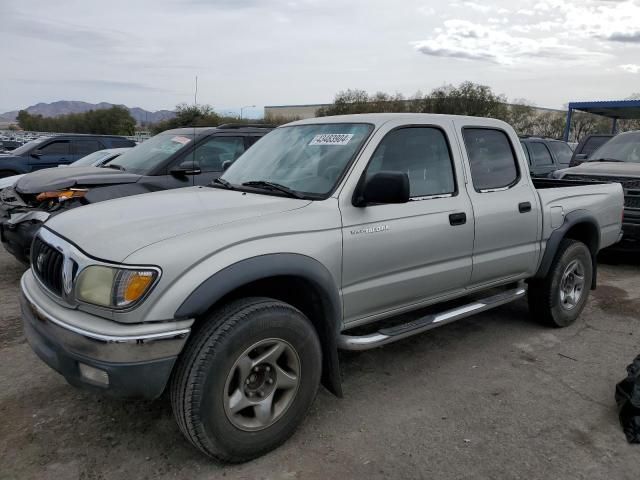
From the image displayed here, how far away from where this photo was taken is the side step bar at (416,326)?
3.19 meters

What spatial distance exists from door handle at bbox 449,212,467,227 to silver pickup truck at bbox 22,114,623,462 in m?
0.02

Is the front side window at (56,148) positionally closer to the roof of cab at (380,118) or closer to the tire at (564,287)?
the roof of cab at (380,118)

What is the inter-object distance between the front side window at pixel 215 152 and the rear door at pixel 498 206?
3592 mm

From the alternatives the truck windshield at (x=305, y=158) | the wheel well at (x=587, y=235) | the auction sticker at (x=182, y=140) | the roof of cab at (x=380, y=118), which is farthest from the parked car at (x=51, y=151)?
the wheel well at (x=587, y=235)

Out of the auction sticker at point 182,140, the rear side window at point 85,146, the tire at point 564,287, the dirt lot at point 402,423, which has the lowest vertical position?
the dirt lot at point 402,423

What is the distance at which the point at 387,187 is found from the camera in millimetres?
2990

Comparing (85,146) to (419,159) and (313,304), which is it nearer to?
(419,159)

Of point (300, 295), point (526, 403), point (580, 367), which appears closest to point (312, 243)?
point (300, 295)

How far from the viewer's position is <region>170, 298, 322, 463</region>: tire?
2496 millimetres

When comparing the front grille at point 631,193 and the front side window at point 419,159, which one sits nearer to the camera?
the front side window at point 419,159

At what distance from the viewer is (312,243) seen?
9.61 ft

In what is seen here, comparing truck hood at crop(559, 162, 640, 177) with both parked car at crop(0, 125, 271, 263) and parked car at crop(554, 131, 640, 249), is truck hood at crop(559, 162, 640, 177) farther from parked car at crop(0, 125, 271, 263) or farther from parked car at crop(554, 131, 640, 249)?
parked car at crop(0, 125, 271, 263)

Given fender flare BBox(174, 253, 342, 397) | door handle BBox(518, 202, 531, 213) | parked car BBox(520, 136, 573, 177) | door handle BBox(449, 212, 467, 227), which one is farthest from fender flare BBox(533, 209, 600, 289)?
parked car BBox(520, 136, 573, 177)

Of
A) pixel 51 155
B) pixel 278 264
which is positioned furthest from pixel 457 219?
pixel 51 155
